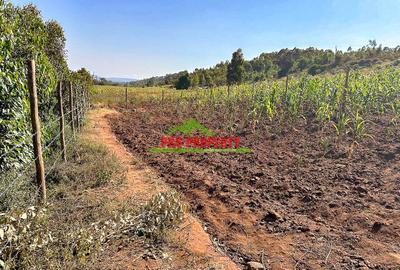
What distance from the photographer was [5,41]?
335 centimetres

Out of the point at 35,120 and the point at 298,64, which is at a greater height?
the point at 298,64

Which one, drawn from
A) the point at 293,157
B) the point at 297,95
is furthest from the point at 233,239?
the point at 297,95

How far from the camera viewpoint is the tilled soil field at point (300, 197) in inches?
121

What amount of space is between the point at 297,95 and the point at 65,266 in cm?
1008

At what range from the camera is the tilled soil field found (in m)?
3.07

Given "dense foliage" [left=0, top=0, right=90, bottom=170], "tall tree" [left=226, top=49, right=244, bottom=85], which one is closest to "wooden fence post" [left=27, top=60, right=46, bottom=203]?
"dense foliage" [left=0, top=0, right=90, bottom=170]

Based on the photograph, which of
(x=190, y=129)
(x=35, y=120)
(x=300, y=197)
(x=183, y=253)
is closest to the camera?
(x=183, y=253)

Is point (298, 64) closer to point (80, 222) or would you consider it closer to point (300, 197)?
point (300, 197)

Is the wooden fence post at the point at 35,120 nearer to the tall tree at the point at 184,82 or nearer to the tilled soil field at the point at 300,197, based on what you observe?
the tilled soil field at the point at 300,197

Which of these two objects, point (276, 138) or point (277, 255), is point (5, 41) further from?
point (276, 138)

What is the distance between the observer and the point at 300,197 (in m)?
4.43

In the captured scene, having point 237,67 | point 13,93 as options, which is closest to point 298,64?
point 237,67

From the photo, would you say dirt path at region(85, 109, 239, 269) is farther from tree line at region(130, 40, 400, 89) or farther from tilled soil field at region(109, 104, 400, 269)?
tree line at region(130, 40, 400, 89)

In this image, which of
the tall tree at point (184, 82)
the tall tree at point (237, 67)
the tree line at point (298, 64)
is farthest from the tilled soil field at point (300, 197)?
the tall tree at point (184, 82)
